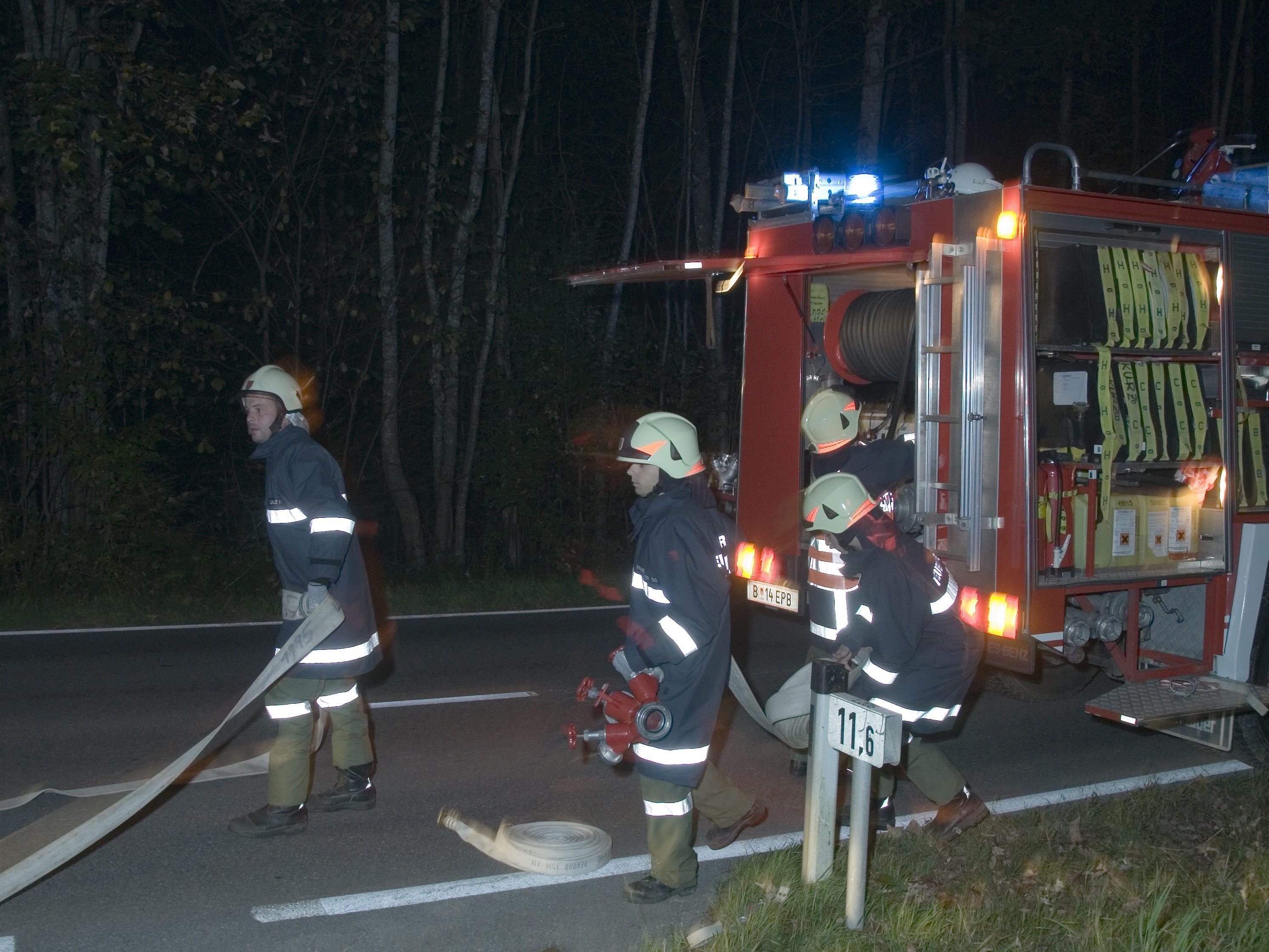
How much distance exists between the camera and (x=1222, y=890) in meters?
4.29

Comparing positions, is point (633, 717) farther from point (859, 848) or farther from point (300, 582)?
point (300, 582)

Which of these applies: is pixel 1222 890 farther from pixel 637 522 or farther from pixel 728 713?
pixel 728 713

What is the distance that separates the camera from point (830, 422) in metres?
5.94

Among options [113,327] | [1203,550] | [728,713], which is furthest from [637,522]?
[113,327]

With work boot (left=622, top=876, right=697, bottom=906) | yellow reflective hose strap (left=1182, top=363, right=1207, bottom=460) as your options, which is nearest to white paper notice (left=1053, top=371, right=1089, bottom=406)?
yellow reflective hose strap (left=1182, top=363, right=1207, bottom=460)

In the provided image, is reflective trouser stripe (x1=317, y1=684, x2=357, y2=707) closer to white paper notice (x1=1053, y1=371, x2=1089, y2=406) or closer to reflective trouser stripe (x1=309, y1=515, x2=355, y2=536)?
reflective trouser stripe (x1=309, y1=515, x2=355, y2=536)

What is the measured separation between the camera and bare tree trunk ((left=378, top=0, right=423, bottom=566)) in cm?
1302

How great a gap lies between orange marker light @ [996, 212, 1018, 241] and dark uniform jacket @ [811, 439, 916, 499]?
1136mm

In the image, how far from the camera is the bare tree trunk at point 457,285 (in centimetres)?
1354

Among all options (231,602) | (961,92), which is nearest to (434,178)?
(231,602)

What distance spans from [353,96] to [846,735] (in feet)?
36.0

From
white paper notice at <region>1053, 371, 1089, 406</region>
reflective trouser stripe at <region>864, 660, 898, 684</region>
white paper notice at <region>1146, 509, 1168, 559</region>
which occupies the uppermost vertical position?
white paper notice at <region>1053, 371, 1089, 406</region>

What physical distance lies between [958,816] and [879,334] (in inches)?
115

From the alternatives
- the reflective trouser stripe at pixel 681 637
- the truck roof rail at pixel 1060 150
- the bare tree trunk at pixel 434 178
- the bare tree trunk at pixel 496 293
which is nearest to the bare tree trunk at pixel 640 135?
the bare tree trunk at pixel 496 293
